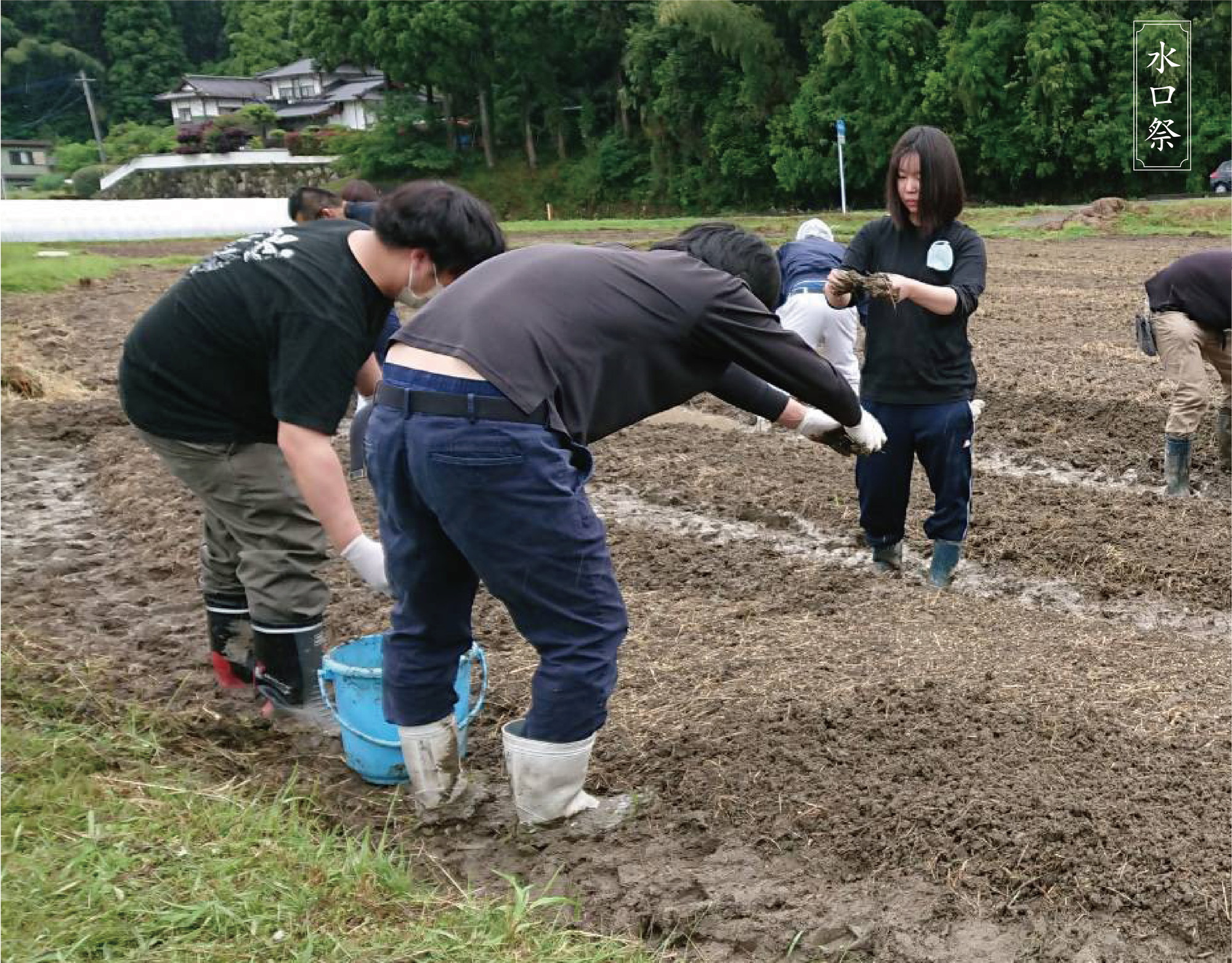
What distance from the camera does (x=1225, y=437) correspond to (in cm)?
625

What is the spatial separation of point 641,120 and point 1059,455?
113 feet

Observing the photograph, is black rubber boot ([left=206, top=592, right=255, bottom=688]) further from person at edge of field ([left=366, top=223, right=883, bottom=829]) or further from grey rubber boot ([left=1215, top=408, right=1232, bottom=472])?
grey rubber boot ([left=1215, top=408, right=1232, bottom=472])

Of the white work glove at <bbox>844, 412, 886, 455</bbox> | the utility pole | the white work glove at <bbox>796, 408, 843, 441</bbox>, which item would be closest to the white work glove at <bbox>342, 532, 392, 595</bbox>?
the white work glove at <bbox>796, 408, 843, 441</bbox>

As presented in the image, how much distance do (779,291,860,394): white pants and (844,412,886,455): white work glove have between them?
244cm

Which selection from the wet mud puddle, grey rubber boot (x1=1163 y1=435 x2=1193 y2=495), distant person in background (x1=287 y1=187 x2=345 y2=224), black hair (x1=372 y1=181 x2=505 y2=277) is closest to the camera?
black hair (x1=372 y1=181 x2=505 y2=277)

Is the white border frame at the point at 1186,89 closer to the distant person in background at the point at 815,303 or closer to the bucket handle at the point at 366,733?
the distant person in background at the point at 815,303

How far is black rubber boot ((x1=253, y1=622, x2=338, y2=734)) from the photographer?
138 inches

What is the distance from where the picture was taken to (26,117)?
63312 millimetres

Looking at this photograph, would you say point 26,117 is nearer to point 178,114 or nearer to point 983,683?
point 178,114

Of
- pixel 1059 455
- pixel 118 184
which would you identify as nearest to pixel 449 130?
pixel 118 184

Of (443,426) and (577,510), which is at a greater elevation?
(443,426)

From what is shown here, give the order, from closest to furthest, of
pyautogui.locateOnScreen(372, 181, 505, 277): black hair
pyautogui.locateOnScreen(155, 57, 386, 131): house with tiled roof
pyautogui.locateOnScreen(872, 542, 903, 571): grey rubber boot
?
pyautogui.locateOnScreen(372, 181, 505, 277): black hair < pyautogui.locateOnScreen(872, 542, 903, 571): grey rubber boot < pyautogui.locateOnScreen(155, 57, 386, 131): house with tiled roof

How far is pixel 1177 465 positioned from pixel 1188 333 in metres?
0.67

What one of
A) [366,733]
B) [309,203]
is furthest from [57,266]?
[366,733]
